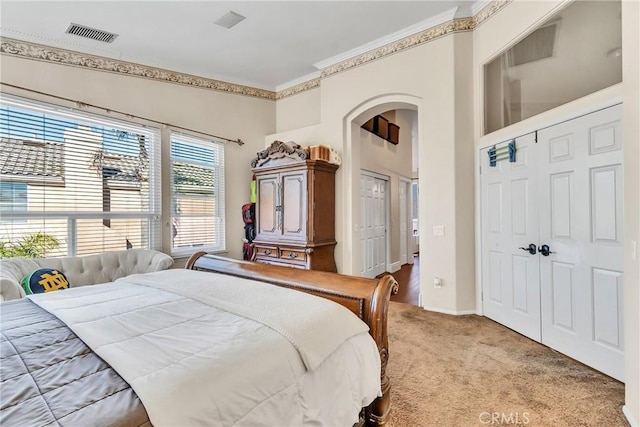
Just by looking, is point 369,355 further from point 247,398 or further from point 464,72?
point 464,72

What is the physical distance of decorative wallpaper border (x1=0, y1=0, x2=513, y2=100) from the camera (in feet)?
11.0

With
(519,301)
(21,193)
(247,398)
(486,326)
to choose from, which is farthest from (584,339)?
(21,193)

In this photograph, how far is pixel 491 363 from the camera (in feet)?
8.00

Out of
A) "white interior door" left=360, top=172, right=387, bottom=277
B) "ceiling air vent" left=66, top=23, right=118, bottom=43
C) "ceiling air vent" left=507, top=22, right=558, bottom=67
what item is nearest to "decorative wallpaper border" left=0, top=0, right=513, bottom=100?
"ceiling air vent" left=66, top=23, right=118, bottom=43

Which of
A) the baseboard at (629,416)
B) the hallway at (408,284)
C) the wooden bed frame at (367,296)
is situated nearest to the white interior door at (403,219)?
the hallway at (408,284)

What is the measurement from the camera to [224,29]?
3664 millimetres

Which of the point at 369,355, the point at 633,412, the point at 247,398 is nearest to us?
the point at 247,398

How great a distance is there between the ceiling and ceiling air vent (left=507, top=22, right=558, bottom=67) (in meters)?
0.69

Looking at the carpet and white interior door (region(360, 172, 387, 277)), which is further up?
white interior door (region(360, 172, 387, 277))

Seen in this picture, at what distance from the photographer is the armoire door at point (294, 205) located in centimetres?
416

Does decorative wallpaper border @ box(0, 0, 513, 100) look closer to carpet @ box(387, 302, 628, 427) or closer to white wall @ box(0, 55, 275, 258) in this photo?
white wall @ box(0, 55, 275, 258)

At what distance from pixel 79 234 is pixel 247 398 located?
3.63 metres

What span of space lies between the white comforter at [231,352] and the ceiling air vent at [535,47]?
3310 mm

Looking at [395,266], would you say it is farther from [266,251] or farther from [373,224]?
[266,251]
